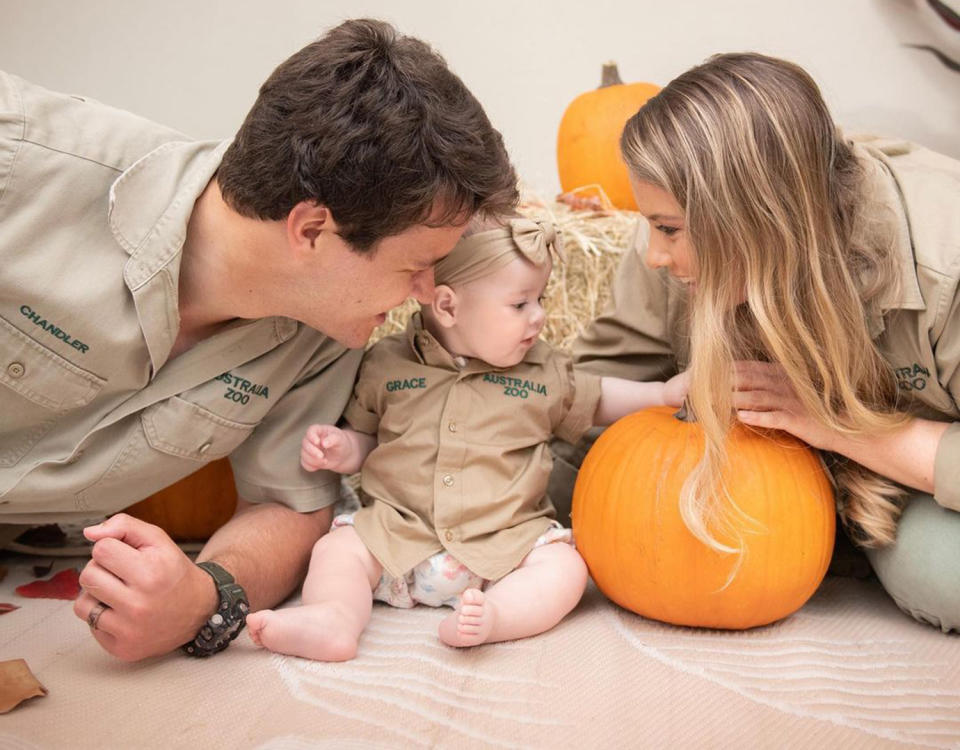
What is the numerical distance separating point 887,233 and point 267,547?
3.62 ft

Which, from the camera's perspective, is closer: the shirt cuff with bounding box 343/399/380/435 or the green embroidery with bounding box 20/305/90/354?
the green embroidery with bounding box 20/305/90/354

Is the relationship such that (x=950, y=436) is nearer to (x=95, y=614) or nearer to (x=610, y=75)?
(x=95, y=614)

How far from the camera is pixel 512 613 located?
1439 millimetres

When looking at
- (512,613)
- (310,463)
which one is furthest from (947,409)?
(310,463)

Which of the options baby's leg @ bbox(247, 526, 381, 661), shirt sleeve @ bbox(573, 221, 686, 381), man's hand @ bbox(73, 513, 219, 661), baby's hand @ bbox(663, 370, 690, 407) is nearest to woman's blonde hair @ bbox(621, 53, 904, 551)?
baby's hand @ bbox(663, 370, 690, 407)

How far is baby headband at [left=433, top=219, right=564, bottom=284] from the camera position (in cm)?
157

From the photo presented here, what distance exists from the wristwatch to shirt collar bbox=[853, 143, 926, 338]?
105 centimetres

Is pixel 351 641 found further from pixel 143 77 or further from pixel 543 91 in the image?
pixel 143 77

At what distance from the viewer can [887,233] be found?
4.73ft

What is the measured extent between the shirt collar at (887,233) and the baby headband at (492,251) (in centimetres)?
50

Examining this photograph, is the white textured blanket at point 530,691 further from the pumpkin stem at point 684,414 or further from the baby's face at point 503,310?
the baby's face at point 503,310

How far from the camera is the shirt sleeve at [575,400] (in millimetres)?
1700

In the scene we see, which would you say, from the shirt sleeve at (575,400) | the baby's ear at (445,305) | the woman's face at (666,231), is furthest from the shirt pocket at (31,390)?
the woman's face at (666,231)

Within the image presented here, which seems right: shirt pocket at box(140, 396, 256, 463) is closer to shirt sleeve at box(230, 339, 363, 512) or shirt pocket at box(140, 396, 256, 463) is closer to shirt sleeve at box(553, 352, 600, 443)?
shirt sleeve at box(230, 339, 363, 512)
